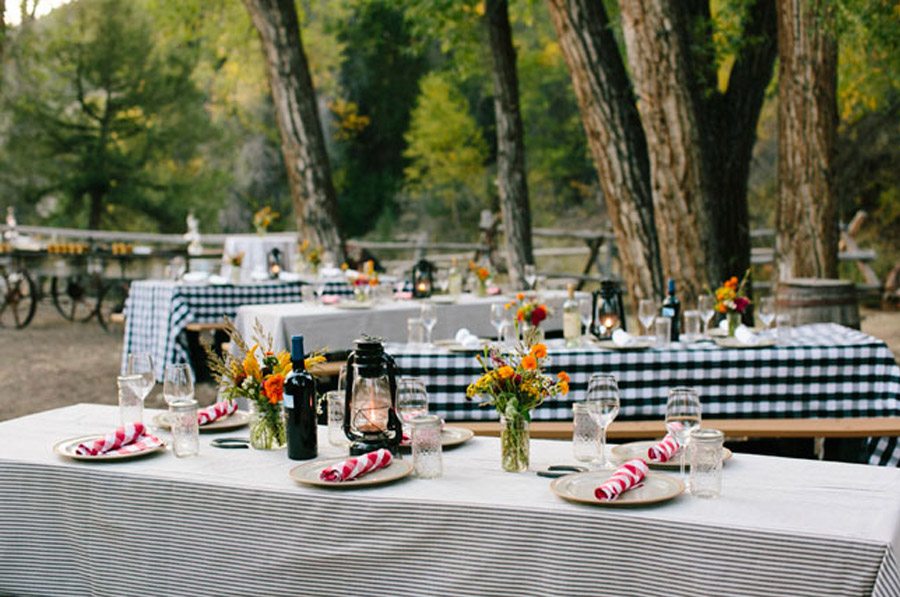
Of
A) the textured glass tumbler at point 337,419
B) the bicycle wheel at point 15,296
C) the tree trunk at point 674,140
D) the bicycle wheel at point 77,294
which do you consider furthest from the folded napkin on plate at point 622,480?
the bicycle wheel at point 15,296

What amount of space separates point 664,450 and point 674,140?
3.90m

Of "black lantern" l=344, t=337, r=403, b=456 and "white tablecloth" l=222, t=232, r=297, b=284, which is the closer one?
"black lantern" l=344, t=337, r=403, b=456

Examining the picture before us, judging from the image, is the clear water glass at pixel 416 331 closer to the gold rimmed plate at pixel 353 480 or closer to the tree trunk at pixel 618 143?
the gold rimmed plate at pixel 353 480

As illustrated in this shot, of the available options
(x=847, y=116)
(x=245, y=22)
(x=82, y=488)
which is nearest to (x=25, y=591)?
(x=82, y=488)

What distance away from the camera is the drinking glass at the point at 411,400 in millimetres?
2430

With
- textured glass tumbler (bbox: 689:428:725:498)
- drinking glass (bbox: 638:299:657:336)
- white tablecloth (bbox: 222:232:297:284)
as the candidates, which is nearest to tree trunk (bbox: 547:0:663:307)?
drinking glass (bbox: 638:299:657:336)

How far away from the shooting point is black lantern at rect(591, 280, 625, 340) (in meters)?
4.50

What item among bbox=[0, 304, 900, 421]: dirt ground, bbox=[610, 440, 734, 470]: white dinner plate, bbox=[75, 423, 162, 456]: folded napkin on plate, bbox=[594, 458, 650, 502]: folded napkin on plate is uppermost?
bbox=[75, 423, 162, 456]: folded napkin on plate

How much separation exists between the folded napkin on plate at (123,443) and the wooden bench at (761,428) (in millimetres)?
1463

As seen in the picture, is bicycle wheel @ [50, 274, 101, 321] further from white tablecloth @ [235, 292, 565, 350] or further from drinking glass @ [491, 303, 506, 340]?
drinking glass @ [491, 303, 506, 340]

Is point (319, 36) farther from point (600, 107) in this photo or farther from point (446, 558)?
point (446, 558)

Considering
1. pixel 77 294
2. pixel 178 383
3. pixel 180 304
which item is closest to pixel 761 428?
pixel 178 383

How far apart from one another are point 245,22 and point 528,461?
14.9m

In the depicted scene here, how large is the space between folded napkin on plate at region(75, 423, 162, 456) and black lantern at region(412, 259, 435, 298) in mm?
4268
